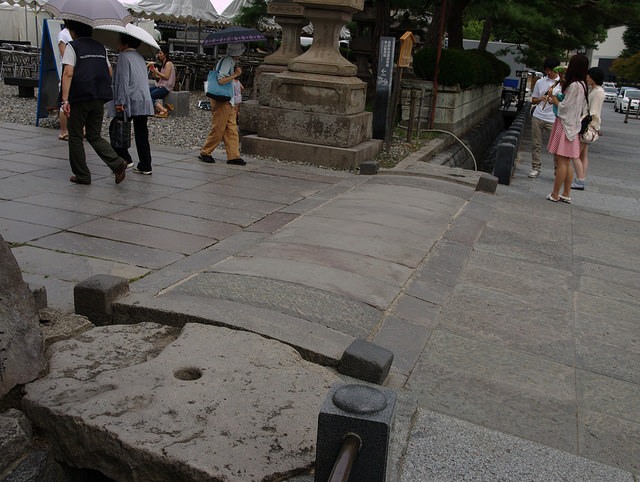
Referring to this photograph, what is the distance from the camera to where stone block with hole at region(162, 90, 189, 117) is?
12.4 meters

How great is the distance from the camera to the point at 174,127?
440 inches

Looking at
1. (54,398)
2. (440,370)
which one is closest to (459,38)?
(440,370)

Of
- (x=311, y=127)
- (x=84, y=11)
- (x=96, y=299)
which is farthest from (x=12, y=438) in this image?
(x=311, y=127)

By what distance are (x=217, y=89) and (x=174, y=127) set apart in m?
3.76

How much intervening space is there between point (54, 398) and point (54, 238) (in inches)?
98.5

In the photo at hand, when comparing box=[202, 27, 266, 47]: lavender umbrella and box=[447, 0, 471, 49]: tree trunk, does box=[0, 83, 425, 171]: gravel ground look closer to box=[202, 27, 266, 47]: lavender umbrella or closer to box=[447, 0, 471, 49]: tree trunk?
box=[202, 27, 266, 47]: lavender umbrella

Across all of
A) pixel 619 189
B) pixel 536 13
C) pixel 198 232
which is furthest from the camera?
pixel 536 13

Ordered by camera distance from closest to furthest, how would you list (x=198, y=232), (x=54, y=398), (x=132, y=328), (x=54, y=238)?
(x=54, y=398)
(x=132, y=328)
(x=54, y=238)
(x=198, y=232)

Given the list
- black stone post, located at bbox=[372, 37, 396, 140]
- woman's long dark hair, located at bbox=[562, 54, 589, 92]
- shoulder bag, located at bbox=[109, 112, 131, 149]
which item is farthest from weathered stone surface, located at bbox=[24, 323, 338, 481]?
black stone post, located at bbox=[372, 37, 396, 140]

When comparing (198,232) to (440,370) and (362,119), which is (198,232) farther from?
(362,119)

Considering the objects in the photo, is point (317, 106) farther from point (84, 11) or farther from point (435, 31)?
point (435, 31)

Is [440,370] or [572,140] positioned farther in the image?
[572,140]

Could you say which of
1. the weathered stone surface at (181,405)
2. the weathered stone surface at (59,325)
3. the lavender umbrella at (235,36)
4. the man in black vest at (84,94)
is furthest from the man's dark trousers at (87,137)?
the weathered stone surface at (181,405)

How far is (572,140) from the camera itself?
7.73 metres
